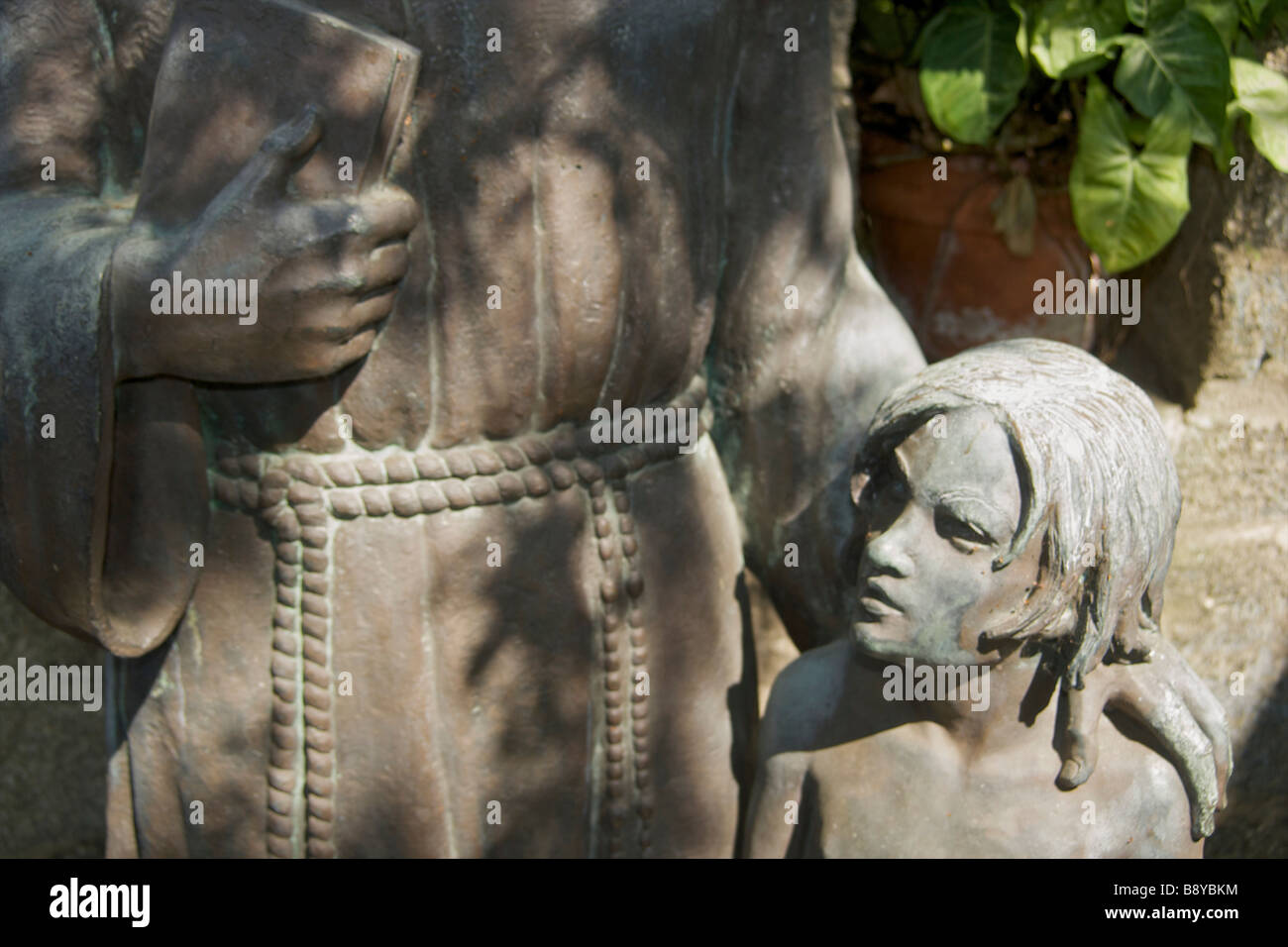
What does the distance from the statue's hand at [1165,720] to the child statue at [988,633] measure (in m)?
0.01

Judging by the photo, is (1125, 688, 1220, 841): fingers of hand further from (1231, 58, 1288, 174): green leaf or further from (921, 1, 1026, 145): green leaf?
(921, 1, 1026, 145): green leaf

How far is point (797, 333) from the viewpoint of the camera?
71.6 inches

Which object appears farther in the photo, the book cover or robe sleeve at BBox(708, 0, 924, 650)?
robe sleeve at BBox(708, 0, 924, 650)

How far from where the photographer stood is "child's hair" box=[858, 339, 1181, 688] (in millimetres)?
1399

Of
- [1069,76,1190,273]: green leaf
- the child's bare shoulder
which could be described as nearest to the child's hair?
the child's bare shoulder

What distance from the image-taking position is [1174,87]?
2.40 meters

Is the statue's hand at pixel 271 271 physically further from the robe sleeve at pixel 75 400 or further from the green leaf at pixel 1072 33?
the green leaf at pixel 1072 33

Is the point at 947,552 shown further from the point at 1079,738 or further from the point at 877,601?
the point at 1079,738

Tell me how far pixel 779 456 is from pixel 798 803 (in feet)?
1.52

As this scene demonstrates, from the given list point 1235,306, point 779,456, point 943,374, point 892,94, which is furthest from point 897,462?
point 892,94

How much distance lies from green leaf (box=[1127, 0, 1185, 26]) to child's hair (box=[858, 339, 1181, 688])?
115cm

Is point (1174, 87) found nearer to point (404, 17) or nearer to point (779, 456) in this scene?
point (779, 456)

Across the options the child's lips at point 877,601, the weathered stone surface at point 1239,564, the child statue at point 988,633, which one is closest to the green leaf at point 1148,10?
the weathered stone surface at point 1239,564

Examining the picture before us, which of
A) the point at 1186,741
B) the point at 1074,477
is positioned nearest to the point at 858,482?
the point at 1074,477
